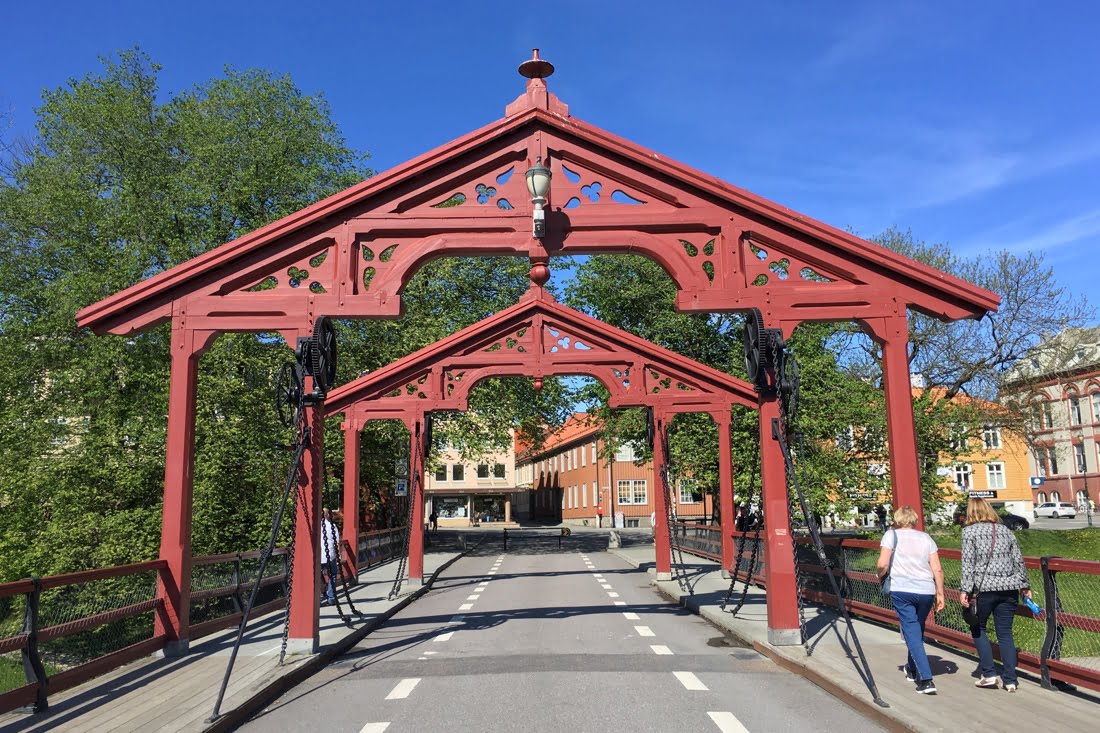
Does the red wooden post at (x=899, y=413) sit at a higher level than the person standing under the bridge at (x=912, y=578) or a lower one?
higher

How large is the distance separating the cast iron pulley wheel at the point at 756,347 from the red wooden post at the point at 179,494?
6.46 m

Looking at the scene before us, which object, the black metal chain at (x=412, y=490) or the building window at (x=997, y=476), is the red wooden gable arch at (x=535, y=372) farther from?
the building window at (x=997, y=476)

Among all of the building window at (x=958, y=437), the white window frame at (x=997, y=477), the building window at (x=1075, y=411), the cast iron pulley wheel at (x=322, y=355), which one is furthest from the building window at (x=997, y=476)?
the cast iron pulley wheel at (x=322, y=355)

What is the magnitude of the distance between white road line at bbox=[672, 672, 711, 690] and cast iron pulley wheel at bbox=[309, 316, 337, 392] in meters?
5.04

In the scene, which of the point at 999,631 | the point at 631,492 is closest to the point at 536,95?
the point at 999,631

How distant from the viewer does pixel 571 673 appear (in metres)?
8.67

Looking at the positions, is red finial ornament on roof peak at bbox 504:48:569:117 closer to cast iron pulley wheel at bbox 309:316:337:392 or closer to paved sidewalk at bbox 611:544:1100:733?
cast iron pulley wheel at bbox 309:316:337:392

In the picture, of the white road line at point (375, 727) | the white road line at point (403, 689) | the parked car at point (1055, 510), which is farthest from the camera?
the parked car at point (1055, 510)

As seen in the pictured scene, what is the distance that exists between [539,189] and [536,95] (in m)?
1.67

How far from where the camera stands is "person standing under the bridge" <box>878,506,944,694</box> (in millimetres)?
7383

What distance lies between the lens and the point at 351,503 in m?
21.0

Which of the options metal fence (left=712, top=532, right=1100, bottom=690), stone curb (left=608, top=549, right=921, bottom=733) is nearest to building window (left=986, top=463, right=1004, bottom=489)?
metal fence (left=712, top=532, right=1100, bottom=690)

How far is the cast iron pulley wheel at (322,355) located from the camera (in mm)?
9719

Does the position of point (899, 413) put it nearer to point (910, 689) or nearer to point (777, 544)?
point (777, 544)
